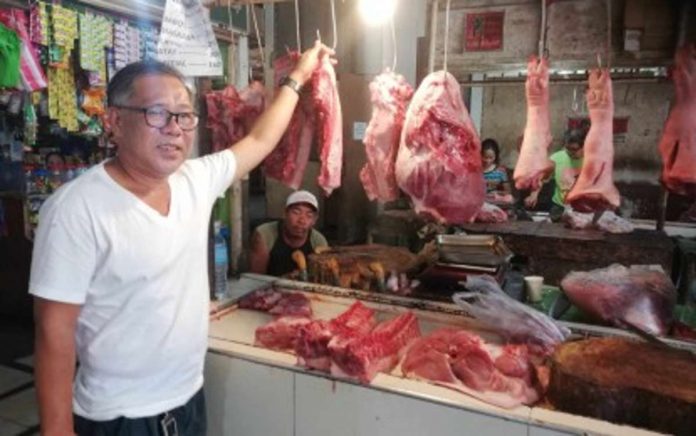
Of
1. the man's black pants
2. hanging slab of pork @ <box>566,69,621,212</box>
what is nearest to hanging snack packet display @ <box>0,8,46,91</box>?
the man's black pants

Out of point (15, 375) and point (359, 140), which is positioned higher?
point (359, 140)

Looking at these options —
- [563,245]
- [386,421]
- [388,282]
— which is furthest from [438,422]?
[563,245]

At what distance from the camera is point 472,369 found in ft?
7.57

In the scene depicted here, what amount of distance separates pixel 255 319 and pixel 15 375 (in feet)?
12.7

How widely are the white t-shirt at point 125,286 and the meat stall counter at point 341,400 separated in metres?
0.40

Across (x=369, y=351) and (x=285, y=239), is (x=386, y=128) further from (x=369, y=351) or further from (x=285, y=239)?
(x=285, y=239)

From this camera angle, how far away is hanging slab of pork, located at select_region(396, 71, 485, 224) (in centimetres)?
270

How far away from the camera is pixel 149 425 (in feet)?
6.79

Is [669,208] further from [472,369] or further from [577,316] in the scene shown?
[472,369]

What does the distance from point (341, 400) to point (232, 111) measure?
1.93 meters

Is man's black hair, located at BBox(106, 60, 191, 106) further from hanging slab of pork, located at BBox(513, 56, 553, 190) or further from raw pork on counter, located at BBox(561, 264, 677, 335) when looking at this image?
raw pork on counter, located at BBox(561, 264, 677, 335)

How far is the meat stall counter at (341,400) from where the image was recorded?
6.74 feet

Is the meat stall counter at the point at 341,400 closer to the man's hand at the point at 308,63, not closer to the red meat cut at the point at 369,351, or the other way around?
the red meat cut at the point at 369,351

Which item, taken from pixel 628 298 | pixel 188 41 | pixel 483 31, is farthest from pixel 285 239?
pixel 628 298
